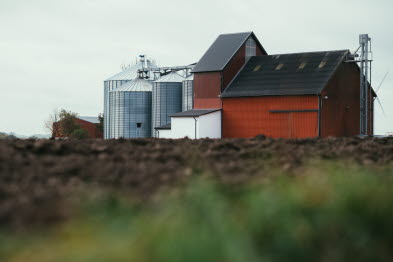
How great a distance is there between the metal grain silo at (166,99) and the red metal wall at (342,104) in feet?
56.0

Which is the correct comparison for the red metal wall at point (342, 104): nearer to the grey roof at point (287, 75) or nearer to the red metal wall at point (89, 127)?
the grey roof at point (287, 75)

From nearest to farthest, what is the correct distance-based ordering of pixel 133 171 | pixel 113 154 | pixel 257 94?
1. pixel 133 171
2. pixel 113 154
3. pixel 257 94

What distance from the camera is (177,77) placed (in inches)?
2189

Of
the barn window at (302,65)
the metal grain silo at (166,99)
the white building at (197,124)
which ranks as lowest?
the white building at (197,124)

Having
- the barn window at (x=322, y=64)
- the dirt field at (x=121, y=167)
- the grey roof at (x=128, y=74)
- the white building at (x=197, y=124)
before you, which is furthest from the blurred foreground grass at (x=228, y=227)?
the grey roof at (x=128, y=74)

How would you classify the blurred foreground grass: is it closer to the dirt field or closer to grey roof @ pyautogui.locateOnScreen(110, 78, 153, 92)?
the dirt field

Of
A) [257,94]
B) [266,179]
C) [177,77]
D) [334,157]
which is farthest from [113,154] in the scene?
[177,77]

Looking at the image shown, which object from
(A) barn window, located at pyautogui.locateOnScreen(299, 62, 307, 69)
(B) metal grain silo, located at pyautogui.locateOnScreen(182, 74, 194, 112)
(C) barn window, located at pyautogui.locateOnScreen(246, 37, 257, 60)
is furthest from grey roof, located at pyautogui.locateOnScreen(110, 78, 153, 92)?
(A) barn window, located at pyautogui.locateOnScreen(299, 62, 307, 69)

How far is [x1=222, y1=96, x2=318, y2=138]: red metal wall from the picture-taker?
124 ft

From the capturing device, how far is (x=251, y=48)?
45719mm

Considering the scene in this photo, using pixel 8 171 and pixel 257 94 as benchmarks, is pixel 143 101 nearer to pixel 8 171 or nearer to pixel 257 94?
pixel 257 94

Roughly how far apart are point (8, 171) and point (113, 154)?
1.52 metres

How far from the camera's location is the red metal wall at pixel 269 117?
37938 mm

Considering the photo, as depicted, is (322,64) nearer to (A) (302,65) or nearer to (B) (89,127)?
(A) (302,65)
